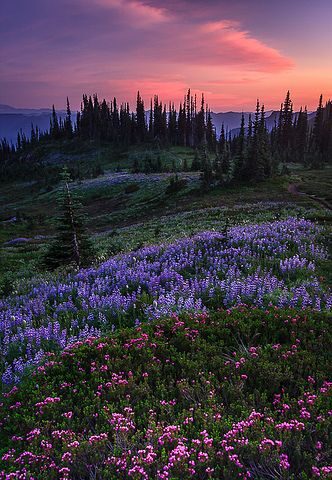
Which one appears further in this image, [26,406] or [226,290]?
[226,290]

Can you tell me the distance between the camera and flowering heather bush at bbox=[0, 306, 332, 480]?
3.41 m

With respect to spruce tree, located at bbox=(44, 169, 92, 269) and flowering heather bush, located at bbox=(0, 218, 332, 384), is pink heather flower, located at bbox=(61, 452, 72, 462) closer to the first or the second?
flowering heather bush, located at bbox=(0, 218, 332, 384)

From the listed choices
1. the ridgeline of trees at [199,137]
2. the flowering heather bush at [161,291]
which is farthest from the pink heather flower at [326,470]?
the ridgeline of trees at [199,137]

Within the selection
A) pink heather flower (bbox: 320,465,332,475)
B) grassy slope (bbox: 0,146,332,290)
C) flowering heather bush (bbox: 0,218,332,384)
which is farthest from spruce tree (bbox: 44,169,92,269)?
pink heather flower (bbox: 320,465,332,475)

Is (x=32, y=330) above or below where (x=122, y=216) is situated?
above

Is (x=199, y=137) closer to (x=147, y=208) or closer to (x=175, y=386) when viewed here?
(x=147, y=208)

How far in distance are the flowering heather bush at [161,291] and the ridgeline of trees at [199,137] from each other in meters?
44.3

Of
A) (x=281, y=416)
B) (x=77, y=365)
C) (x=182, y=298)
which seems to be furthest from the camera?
(x=182, y=298)

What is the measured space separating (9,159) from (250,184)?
6169 inches

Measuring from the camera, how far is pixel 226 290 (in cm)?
809

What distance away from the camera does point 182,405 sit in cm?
437

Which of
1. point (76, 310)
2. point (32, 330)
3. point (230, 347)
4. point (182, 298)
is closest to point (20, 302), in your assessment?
point (76, 310)

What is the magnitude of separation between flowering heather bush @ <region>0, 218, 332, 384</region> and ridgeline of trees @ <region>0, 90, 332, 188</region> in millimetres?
44276

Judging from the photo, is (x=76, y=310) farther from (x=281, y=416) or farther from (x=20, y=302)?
(x=281, y=416)
